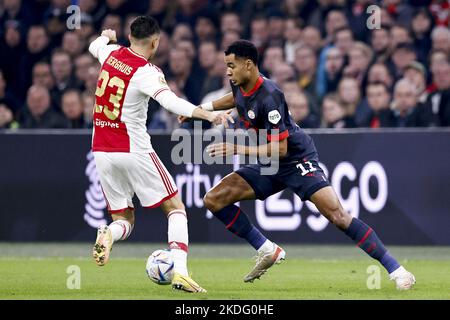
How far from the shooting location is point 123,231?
947 cm

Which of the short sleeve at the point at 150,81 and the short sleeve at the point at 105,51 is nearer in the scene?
the short sleeve at the point at 150,81

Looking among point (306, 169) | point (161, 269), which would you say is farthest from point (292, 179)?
point (161, 269)

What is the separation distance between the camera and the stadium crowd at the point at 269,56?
1482 cm

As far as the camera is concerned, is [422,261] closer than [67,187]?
Yes

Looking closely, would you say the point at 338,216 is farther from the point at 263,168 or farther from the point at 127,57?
the point at 127,57

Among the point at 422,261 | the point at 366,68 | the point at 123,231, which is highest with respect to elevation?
the point at 366,68

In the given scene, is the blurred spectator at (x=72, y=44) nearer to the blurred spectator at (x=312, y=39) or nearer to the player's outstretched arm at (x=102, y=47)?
the blurred spectator at (x=312, y=39)

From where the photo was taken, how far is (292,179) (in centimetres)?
981

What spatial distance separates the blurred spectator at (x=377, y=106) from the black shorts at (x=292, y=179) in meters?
4.79

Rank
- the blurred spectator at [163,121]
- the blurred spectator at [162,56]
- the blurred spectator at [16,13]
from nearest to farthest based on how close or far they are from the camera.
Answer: the blurred spectator at [163,121] → the blurred spectator at [162,56] → the blurred spectator at [16,13]

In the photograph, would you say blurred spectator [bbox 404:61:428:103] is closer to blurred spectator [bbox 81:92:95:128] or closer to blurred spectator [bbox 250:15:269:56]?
blurred spectator [bbox 250:15:269:56]

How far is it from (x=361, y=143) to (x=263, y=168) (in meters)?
4.04

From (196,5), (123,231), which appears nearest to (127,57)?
(123,231)

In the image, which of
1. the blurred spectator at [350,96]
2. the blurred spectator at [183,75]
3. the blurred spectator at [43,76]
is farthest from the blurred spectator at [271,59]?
the blurred spectator at [43,76]
